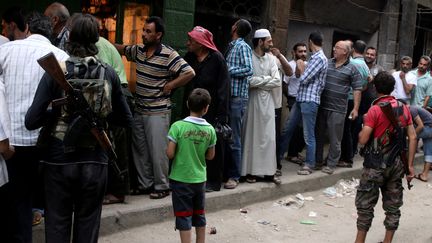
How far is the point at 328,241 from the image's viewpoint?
541cm

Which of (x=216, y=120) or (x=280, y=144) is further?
(x=280, y=144)

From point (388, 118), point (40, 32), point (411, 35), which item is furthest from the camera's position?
point (411, 35)

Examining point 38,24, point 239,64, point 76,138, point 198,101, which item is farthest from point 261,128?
point 76,138

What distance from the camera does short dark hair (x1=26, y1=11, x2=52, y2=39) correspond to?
11.9 ft

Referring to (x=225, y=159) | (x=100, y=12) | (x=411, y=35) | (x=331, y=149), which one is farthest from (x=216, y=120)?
(x=411, y=35)

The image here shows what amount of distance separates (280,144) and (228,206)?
1746mm

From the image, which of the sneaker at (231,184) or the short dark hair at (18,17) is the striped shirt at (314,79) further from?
the short dark hair at (18,17)

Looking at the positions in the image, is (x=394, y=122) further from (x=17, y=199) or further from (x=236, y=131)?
(x=17, y=199)

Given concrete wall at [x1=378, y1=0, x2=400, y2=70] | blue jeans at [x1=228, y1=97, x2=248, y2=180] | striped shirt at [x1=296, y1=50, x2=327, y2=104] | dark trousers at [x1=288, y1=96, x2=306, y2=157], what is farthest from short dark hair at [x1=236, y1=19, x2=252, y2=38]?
concrete wall at [x1=378, y1=0, x2=400, y2=70]

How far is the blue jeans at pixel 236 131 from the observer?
6.12 meters

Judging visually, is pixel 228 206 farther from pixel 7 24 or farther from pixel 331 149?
pixel 7 24

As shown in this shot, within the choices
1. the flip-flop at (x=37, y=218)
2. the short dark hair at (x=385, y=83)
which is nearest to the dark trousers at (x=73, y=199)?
the flip-flop at (x=37, y=218)

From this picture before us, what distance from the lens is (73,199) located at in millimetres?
3342

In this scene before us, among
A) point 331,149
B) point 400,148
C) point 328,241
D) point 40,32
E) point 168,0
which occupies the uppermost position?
point 168,0
